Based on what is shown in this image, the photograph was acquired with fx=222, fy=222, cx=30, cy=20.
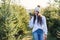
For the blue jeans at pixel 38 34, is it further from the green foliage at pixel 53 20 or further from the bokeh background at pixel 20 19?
the green foliage at pixel 53 20

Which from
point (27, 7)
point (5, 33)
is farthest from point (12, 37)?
point (27, 7)

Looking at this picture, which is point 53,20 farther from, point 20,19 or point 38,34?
point 38,34

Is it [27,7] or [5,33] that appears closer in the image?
[5,33]

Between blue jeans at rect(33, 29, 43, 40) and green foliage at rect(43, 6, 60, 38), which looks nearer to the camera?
blue jeans at rect(33, 29, 43, 40)

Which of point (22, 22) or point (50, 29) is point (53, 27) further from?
point (22, 22)

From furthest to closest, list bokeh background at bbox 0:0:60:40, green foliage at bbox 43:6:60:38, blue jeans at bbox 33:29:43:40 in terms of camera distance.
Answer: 1. green foliage at bbox 43:6:60:38
2. blue jeans at bbox 33:29:43:40
3. bokeh background at bbox 0:0:60:40

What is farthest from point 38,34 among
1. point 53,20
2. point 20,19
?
point 20,19

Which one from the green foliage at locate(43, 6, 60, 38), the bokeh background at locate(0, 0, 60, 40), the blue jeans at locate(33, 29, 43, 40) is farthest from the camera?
the green foliage at locate(43, 6, 60, 38)

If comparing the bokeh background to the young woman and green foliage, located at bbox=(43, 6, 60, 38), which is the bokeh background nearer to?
green foliage, located at bbox=(43, 6, 60, 38)

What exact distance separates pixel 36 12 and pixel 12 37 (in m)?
1.28

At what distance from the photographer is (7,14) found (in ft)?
26.3

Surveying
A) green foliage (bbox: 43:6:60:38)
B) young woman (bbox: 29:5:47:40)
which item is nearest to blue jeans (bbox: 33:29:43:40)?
young woman (bbox: 29:5:47:40)

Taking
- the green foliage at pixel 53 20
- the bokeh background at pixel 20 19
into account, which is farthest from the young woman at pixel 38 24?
the green foliage at pixel 53 20

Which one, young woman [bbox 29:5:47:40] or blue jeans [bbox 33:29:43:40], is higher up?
young woman [bbox 29:5:47:40]
